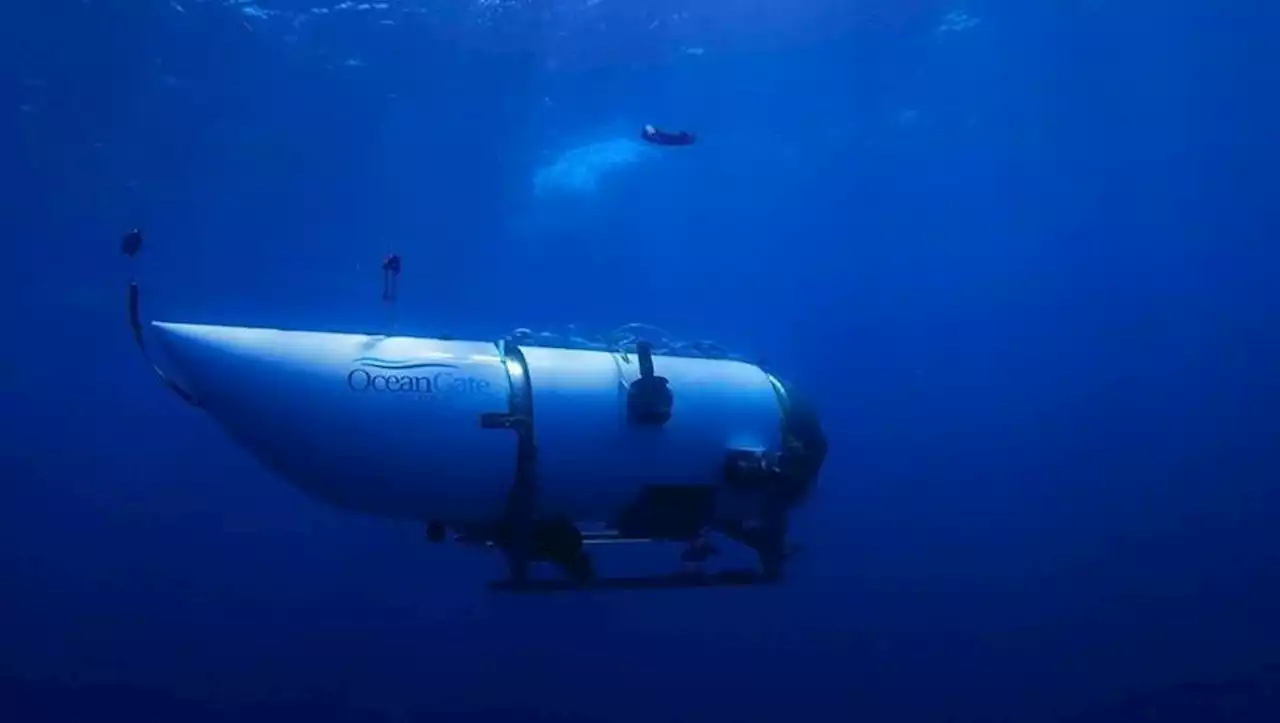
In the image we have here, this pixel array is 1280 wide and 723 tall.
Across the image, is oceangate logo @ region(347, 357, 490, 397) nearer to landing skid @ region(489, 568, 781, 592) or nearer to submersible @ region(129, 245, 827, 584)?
submersible @ region(129, 245, 827, 584)

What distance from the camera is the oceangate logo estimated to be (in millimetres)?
5207

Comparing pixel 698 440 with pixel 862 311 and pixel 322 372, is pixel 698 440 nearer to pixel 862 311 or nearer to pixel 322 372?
pixel 322 372

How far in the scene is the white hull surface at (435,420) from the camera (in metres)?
5.08

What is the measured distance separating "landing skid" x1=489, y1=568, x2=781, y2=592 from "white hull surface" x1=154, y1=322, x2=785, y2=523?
48 cm

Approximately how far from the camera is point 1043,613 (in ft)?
103

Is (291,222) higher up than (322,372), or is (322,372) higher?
(291,222)

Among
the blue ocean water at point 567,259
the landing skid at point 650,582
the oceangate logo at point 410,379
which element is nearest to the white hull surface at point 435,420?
the oceangate logo at point 410,379

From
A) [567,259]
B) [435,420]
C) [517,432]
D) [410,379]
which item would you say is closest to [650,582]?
[517,432]

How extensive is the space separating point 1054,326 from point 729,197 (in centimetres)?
2143

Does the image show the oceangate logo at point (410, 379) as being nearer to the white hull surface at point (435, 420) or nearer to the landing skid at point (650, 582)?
the white hull surface at point (435, 420)

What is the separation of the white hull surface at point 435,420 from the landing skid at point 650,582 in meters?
0.48

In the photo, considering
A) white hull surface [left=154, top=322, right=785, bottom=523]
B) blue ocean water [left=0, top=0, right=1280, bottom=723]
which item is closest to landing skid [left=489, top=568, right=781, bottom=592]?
white hull surface [left=154, top=322, right=785, bottom=523]

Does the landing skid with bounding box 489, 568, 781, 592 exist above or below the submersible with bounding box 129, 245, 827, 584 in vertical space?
below

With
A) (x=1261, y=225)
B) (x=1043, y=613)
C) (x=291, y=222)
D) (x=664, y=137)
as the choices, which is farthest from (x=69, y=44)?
(x=1261, y=225)
